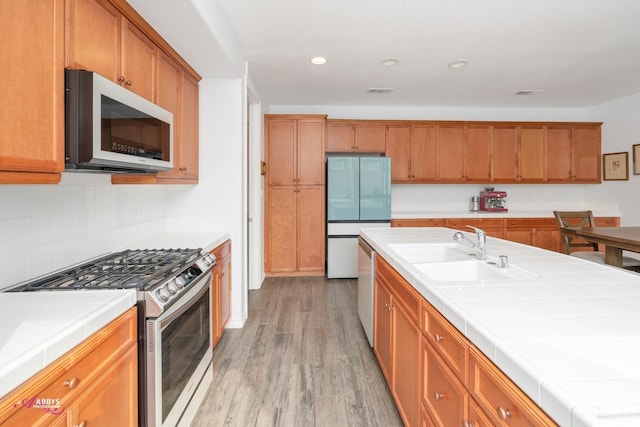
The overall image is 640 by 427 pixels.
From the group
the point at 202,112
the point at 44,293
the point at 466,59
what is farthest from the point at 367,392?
the point at 466,59

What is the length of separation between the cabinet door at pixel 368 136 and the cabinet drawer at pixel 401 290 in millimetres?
3124

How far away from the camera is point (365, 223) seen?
189 inches

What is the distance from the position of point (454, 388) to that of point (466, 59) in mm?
3345

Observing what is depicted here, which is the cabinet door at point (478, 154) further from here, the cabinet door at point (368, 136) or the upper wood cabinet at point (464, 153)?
the cabinet door at point (368, 136)

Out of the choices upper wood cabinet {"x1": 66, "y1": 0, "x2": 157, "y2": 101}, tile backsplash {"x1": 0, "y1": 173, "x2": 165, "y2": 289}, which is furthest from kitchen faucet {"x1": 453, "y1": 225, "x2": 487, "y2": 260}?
tile backsplash {"x1": 0, "y1": 173, "x2": 165, "y2": 289}

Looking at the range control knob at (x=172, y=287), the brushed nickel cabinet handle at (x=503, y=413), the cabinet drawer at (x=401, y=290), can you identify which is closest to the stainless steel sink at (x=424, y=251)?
the cabinet drawer at (x=401, y=290)

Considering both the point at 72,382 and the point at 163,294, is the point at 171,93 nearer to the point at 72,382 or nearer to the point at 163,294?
the point at 163,294

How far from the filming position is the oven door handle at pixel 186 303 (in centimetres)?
147

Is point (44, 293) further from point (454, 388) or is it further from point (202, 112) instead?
point (202, 112)

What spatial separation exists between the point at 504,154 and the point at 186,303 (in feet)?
16.8

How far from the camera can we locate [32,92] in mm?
1136

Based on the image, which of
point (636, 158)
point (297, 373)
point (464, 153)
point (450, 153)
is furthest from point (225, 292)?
point (636, 158)

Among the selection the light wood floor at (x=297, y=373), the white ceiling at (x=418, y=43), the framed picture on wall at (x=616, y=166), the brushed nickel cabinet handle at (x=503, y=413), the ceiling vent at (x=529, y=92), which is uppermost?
the ceiling vent at (x=529, y=92)

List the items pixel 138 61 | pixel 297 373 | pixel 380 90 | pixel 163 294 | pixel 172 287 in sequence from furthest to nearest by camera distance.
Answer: pixel 380 90 → pixel 297 373 → pixel 138 61 → pixel 172 287 → pixel 163 294
